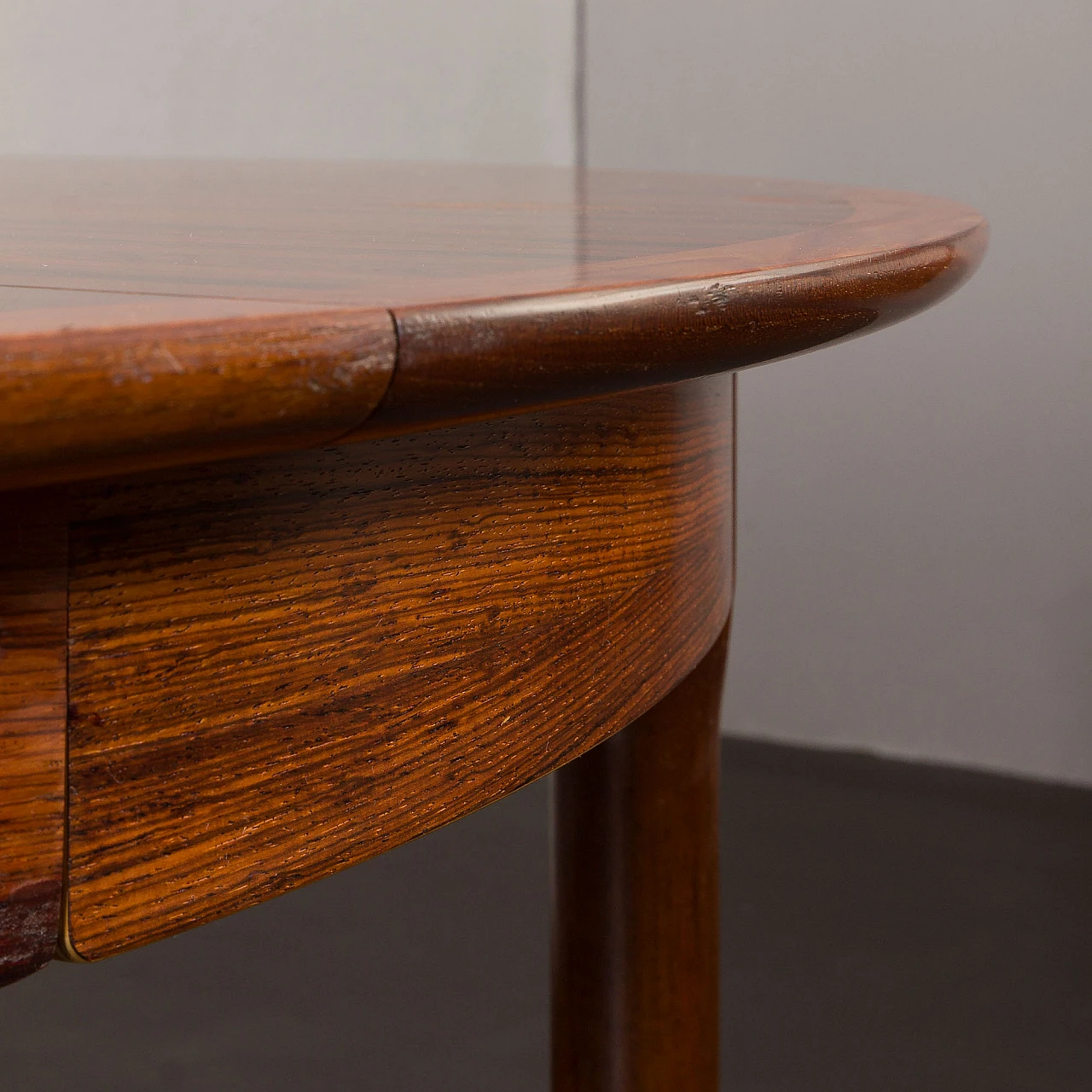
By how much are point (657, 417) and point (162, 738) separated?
137mm

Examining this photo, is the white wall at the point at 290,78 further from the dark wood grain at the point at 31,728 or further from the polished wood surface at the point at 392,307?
the dark wood grain at the point at 31,728

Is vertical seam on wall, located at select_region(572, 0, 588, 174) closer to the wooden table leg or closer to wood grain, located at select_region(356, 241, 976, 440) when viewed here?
Answer: the wooden table leg

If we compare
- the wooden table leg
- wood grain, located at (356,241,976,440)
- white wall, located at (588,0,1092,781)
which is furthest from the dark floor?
wood grain, located at (356,241,976,440)

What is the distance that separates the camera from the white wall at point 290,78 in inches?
53.5

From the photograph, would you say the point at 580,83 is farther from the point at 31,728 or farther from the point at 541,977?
the point at 31,728

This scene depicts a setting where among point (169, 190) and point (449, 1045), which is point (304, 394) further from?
point (449, 1045)

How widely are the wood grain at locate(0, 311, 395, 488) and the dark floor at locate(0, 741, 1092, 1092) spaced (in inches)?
44.5

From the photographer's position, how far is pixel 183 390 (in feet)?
0.56

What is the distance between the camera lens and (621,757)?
1.72 feet

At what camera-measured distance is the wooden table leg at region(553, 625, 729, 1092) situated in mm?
524

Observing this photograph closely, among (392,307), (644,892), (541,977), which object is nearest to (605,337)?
(392,307)

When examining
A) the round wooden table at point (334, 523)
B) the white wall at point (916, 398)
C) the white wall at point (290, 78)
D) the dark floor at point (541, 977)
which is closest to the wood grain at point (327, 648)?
the round wooden table at point (334, 523)

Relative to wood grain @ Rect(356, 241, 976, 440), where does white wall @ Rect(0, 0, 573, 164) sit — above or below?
above

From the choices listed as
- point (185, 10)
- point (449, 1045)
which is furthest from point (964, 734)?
point (185, 10)
